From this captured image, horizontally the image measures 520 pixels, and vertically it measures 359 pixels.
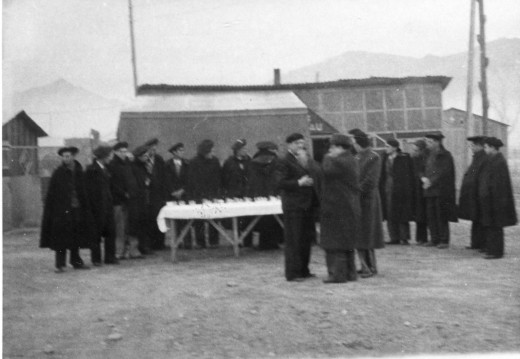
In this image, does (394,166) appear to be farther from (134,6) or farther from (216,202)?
(134,6)

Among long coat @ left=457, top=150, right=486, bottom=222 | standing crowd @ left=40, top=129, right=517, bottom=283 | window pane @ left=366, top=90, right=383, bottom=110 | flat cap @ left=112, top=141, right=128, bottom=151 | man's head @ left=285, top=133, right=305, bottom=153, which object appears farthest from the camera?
window pane @ left=366, top=90, right=383, bottom=110

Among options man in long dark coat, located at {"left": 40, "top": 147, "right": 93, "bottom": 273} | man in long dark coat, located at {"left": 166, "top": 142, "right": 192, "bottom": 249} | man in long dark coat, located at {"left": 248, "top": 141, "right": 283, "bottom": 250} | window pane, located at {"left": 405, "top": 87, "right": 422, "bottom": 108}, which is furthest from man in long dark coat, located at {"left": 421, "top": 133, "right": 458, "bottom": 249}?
window pane, located at {"left": 405, "top": 87, "right": 422, "bottom": 108}

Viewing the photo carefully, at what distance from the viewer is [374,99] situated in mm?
22969

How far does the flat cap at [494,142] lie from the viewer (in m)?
8.50

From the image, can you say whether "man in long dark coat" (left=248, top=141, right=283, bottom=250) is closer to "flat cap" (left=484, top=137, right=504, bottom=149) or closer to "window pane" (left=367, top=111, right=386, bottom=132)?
"flat cap" (left=484, top=137, right=504, bottom=149)

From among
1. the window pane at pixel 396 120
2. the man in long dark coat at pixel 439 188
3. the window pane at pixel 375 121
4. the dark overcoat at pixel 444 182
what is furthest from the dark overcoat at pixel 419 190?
the window pane at pixel 396 120

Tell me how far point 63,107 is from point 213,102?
6.83 m

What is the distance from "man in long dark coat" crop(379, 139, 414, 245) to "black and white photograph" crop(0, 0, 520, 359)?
0.11 feet

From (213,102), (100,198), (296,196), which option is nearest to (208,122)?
(213,102)

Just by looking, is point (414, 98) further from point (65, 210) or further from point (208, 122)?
point (65, 210)

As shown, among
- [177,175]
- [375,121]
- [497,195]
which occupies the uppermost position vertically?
[375,121]

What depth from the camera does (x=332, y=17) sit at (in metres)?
7.42

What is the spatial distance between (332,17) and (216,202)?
10.1 ft

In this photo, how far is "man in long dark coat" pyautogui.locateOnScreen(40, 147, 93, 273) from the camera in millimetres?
8070
